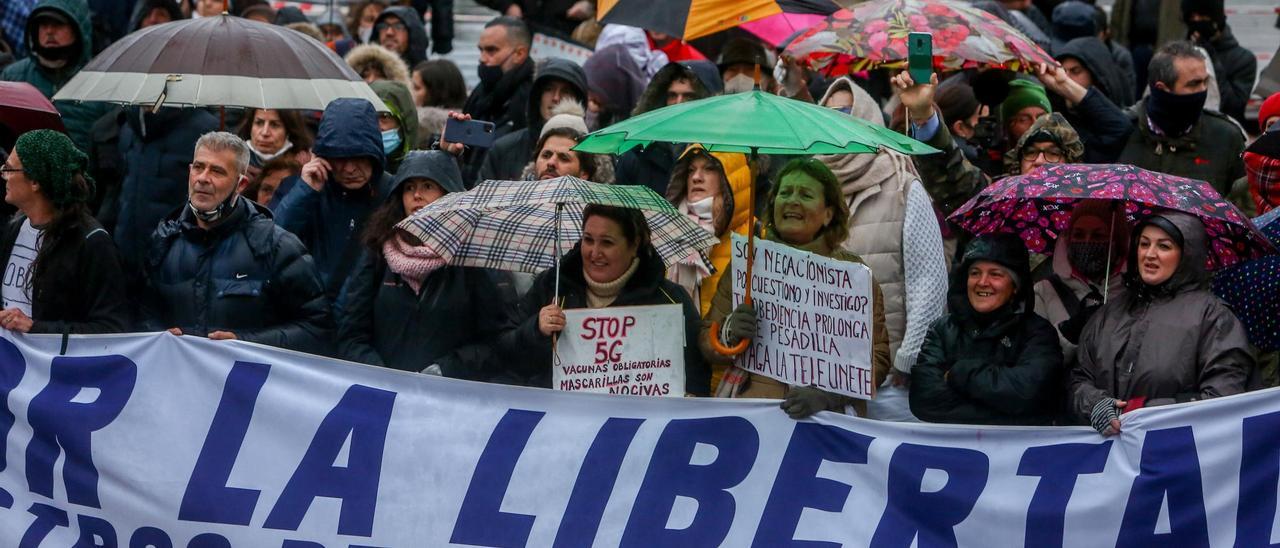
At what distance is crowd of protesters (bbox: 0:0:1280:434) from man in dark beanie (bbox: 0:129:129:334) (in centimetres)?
1

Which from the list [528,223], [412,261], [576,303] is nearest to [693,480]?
[576,303]

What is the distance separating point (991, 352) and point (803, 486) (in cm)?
91

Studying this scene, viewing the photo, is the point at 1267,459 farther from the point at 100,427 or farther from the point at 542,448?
the point at 100,427

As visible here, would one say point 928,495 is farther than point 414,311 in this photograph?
No

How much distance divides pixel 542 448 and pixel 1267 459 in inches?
93.3

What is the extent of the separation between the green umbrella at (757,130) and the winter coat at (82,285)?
1.96 meters

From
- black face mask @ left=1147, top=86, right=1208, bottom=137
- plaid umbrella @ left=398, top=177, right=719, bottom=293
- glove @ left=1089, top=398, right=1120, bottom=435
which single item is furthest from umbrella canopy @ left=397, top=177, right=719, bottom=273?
black face mask @ left=1147, top=86, right=1208, bottom=137

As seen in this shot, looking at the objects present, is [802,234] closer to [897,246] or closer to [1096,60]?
[897,246]

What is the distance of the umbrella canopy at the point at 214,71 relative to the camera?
24.8ft

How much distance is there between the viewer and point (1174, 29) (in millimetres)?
11172

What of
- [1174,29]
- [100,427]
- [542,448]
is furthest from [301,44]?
[1174,29]

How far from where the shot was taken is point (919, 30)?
7188 mm

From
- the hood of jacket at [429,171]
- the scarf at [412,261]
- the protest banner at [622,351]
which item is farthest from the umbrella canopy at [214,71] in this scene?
the protest banner at [622,351]

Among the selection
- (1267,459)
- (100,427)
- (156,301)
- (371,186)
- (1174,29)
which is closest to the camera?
(1267,459)
